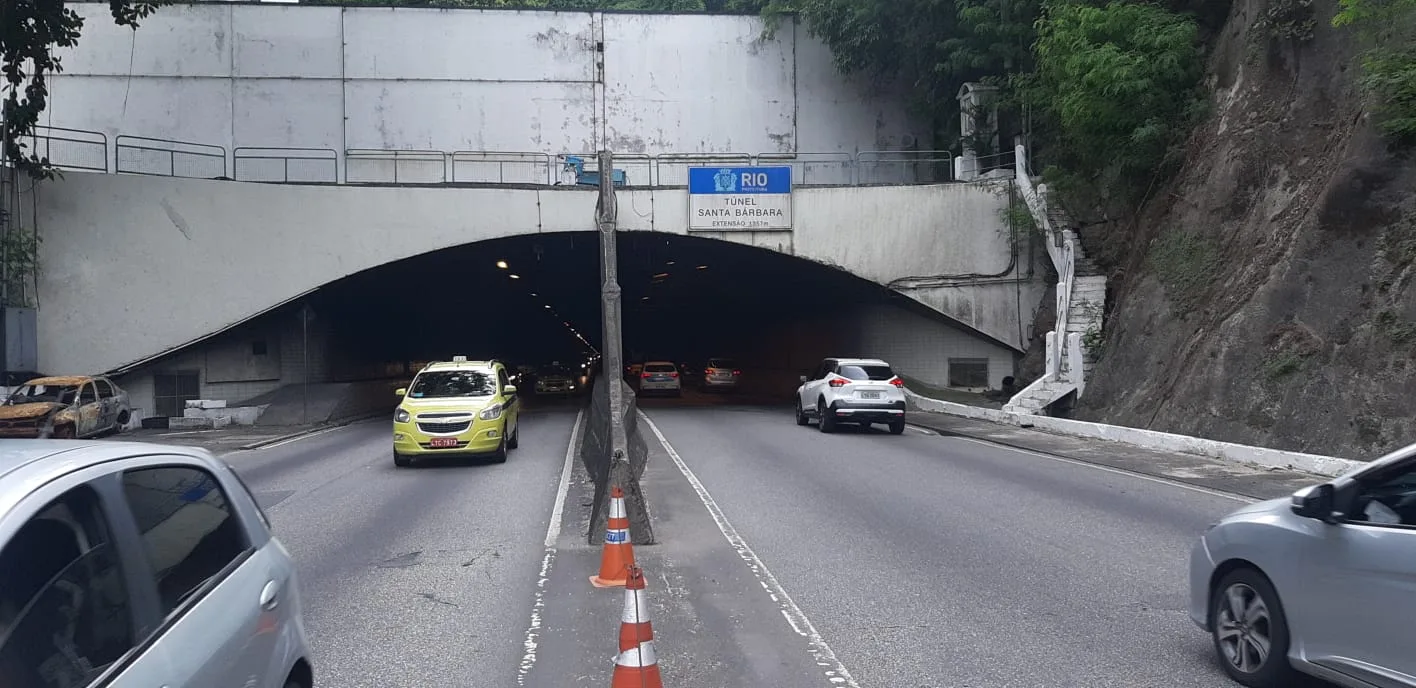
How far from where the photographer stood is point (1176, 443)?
18.8 metres

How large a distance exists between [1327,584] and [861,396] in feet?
61.2

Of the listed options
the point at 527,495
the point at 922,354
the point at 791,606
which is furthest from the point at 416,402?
the point at 922,354

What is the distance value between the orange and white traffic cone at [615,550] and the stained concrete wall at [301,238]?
75.7ft

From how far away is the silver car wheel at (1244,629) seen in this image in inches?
228

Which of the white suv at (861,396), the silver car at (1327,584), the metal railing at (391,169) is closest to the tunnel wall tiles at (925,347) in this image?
the white suv at (861,396)

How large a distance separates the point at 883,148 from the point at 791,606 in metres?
34.3

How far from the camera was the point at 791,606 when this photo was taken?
8.00m

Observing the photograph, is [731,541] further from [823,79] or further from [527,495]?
[823,79]

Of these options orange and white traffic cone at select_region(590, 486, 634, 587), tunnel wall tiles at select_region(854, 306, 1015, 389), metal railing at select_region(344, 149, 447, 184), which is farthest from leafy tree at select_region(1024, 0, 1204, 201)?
metal railing at select_region(344, 149, 447, 184)

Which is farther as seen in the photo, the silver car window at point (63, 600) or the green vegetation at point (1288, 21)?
the green vegetation at point (1288, 21)

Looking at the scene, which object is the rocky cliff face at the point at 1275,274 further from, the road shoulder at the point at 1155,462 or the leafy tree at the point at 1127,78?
the road shoulder at the point at 1155,462

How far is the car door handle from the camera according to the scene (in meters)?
3.96

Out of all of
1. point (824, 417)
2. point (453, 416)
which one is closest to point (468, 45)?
point (824, 417)

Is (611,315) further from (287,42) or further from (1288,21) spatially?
(287,42)
